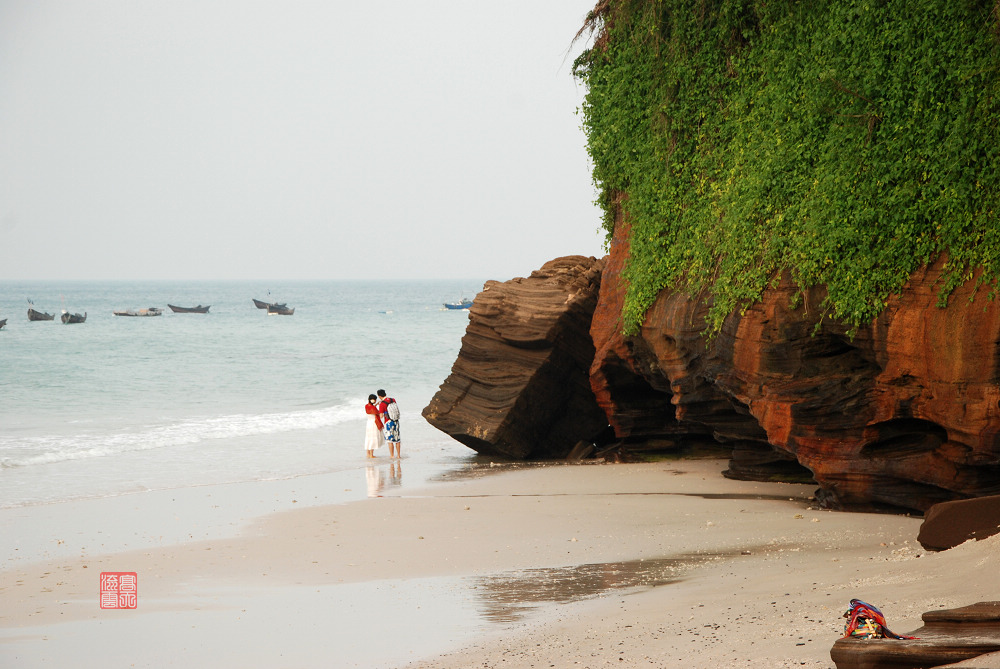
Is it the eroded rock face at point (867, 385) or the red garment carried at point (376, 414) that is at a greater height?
the eroded rock face at point (867, 385)

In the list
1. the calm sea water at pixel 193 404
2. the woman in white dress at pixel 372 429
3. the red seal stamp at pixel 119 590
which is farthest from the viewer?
the woman in white dress at pixel 372 429

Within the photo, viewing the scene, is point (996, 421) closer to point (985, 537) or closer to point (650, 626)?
point (985, 537)

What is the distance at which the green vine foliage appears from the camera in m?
8.76

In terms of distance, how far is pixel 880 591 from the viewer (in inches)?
236

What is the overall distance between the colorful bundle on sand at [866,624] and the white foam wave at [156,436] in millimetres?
17135

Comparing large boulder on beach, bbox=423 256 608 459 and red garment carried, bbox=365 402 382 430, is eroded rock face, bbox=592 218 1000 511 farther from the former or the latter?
red garment carried, bbox=365 402 382 430

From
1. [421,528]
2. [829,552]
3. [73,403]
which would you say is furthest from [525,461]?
[73,403]

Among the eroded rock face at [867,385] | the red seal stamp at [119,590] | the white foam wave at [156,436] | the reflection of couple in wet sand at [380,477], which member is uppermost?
the eroded rock face at [867,385]

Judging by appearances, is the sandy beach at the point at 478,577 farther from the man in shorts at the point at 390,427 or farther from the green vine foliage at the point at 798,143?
the man in shorts at the point at 390,427

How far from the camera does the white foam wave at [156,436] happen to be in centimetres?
1881

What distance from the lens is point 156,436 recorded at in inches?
854

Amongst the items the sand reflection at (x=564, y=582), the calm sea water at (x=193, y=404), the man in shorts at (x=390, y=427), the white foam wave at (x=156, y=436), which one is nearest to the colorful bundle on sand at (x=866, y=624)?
the sand reflection at (x=564, y=582)

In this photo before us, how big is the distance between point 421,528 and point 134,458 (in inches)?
393

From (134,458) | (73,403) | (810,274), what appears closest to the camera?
(810,274)
